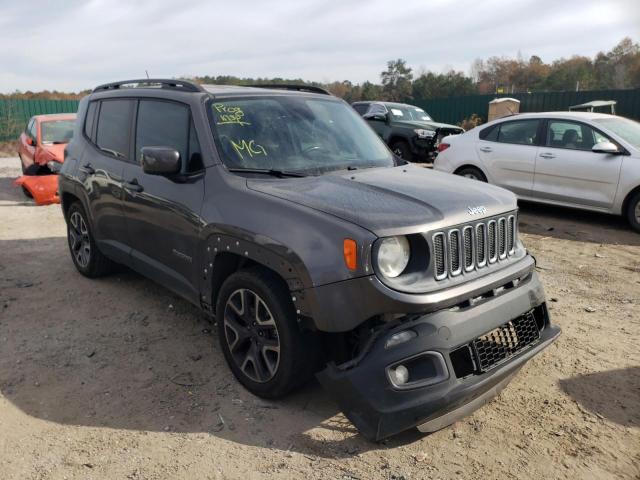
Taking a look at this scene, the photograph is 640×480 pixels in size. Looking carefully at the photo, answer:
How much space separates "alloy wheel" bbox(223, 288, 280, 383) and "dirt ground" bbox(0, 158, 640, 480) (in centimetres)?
23

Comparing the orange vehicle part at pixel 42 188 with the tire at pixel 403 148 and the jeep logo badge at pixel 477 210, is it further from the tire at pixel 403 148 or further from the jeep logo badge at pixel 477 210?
the jeep logo badge at pixel 477 210

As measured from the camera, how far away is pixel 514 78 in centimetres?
5847

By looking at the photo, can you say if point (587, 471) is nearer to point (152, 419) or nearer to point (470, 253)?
point (470, 253)

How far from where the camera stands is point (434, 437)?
3010 millimetres

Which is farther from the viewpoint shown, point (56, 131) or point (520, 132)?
point (56, 131)

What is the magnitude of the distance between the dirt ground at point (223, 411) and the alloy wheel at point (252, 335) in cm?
23

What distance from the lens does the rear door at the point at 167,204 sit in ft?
12.1

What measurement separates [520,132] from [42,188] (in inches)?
330

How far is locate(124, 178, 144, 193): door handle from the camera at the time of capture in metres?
4.21

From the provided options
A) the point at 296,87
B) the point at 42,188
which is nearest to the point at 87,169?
the point at 296,87

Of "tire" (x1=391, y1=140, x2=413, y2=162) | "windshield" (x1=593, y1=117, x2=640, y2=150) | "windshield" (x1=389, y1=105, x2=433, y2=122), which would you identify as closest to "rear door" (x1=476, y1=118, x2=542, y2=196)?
"windshield" (x1=593, y1=117, x2=640, y2=150)


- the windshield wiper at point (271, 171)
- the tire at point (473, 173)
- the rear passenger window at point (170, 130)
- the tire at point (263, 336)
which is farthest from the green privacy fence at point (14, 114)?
the tire at point (263, 336)

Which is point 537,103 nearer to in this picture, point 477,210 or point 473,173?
point 473,173

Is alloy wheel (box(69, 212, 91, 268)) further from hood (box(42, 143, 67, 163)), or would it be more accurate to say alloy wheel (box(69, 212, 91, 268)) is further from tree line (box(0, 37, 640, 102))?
tree line (box(0, 37, 640, 102))
